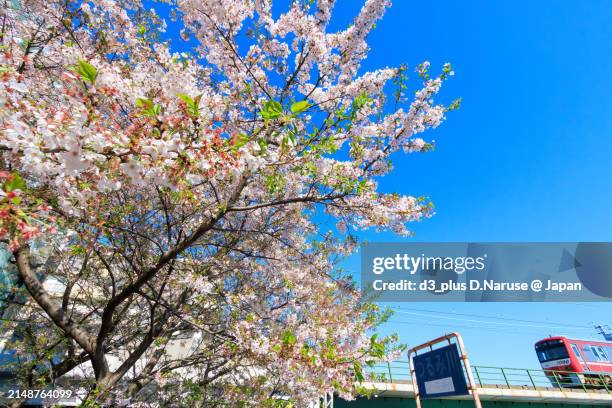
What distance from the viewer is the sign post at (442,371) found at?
566 centimetres

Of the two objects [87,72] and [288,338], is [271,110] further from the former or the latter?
[288,338]

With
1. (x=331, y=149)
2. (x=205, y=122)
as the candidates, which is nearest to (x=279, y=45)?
(x=331, y=149)

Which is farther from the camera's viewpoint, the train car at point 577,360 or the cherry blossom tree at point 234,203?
the train car at point 577,360

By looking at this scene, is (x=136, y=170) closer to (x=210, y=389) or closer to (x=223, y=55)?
(x=223, y=55)

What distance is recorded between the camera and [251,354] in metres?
3.75

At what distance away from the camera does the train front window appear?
781 inches

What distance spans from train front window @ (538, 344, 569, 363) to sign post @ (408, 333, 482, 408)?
62.7ft

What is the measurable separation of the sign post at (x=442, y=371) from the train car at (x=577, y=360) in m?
16.2

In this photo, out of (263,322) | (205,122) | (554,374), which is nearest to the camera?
(205,122)

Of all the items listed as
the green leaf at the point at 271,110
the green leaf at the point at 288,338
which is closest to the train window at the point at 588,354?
the green leaf at the point at 288,338

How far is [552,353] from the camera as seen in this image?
20625mm

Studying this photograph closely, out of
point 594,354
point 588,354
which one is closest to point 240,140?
point 588,354

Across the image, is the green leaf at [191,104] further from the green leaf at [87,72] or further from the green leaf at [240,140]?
the green leaf at [87,72]

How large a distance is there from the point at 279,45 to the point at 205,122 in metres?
4.10
